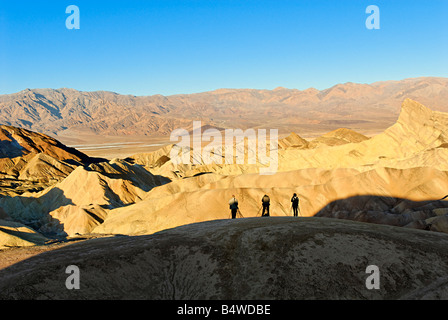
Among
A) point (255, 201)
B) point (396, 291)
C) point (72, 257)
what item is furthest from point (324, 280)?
point (255, 201)

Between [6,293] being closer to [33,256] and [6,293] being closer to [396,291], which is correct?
[33,256]

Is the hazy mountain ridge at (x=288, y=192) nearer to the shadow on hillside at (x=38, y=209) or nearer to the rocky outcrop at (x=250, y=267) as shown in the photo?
the shadow on hillside at (x=38, y=209)

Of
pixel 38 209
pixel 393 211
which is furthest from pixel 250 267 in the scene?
pixel 38 209

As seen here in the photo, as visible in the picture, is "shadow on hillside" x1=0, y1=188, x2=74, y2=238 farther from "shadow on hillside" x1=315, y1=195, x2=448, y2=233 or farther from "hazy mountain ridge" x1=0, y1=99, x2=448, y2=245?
A: "shadow on hillside" x1=315, y1=195, x2=448, y2=233

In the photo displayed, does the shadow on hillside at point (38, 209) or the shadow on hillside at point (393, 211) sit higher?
the shadow on hillside at point (393, 211)

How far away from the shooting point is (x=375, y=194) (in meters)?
28.0

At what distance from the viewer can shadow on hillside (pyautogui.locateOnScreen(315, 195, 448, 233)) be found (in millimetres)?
18969

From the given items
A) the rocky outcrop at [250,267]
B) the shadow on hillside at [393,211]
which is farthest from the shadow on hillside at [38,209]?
the rocky outcrop at [250,267]

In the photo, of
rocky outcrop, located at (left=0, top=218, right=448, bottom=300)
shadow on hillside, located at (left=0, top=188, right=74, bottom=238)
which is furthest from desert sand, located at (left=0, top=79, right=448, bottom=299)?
shadow on hillside, located at (left=0, top=188, right=74, bottom=238)

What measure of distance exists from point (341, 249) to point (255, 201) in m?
19.6

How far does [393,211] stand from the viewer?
24844 mm

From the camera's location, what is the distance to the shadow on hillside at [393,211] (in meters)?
19.0

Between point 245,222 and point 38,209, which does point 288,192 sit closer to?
point 245,222

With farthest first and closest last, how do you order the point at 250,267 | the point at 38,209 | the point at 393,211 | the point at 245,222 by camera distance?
the point at 38,209 < the point at 393,211 < the point at 245,222 < the point at 250,267
